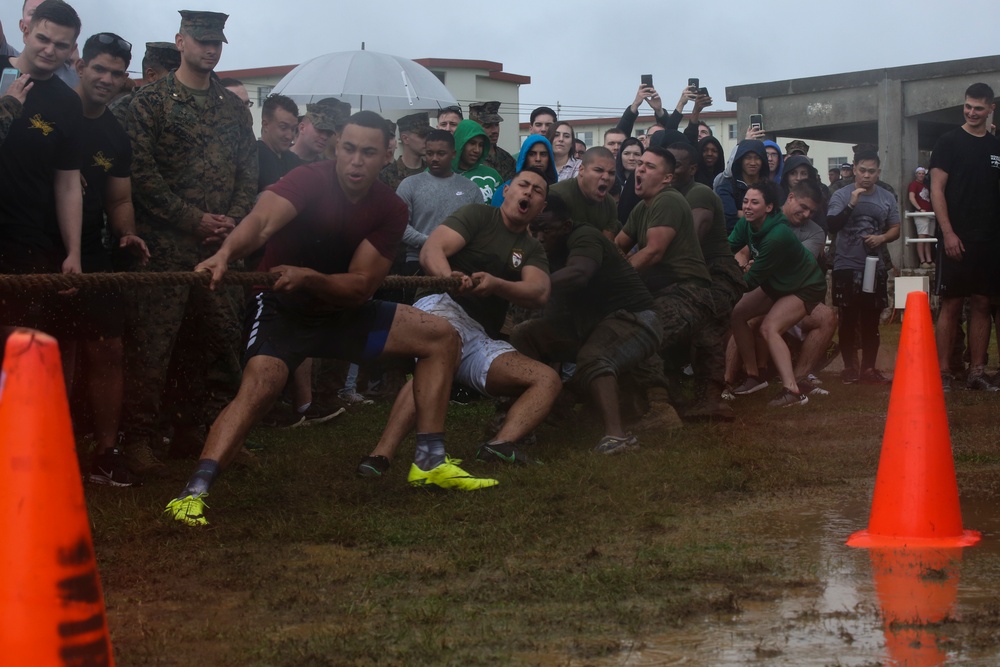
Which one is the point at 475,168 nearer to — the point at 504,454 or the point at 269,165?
the point at 269,165

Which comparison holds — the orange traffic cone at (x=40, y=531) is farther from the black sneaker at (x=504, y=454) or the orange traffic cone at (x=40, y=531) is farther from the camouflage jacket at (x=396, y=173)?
the camouflage jacket at (x=396, y=173)

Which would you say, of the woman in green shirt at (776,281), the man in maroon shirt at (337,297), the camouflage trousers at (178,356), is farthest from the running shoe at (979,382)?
the camouflage trousers at (178,356)

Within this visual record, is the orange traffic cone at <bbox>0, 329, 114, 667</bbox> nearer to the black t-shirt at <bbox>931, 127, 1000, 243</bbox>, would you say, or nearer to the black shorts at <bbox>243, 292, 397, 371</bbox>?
the black shorts at <bbox>243, 292, 397, 371</bbox>

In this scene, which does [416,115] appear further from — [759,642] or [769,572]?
[759,642]

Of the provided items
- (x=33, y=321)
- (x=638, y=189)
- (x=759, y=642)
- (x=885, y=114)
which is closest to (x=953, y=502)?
(x=759, y=642)

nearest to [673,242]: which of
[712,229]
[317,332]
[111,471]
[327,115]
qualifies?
[712,229]

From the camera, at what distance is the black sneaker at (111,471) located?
593 cm

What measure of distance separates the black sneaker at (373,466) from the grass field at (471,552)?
0.20 feet

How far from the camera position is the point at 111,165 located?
6.06 m

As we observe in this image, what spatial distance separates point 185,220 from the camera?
649 cm

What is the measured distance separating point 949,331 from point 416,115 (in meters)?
4.56

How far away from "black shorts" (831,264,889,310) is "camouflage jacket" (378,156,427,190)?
3.69 metres

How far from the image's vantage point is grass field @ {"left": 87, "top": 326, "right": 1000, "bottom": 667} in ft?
11.2

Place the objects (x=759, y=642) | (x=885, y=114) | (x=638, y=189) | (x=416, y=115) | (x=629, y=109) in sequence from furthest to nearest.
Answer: (x=885, y=114) → (x=629, y=109) → (x=416, y=115) → (x=638, y=189) → (x=759, y=642)
